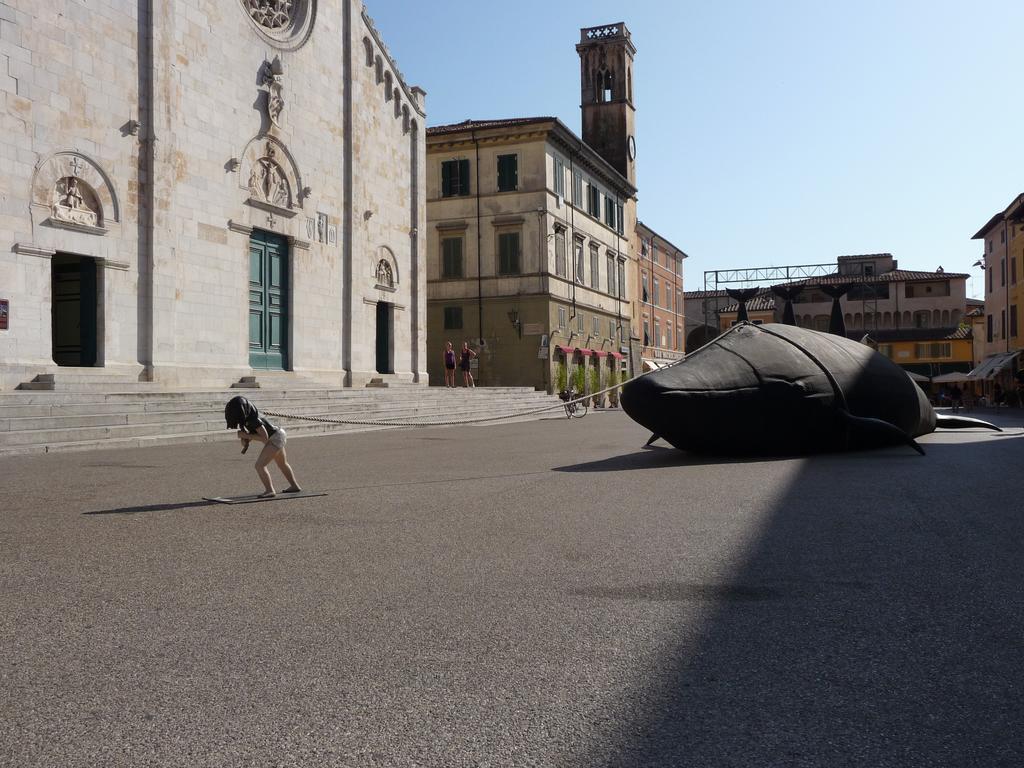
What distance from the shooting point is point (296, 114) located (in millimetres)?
25234

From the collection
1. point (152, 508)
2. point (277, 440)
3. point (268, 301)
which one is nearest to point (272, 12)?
point (268, 301)

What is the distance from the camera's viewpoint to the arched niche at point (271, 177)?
23.4 metres

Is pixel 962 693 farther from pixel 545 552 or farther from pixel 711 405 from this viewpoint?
pixel 711 405

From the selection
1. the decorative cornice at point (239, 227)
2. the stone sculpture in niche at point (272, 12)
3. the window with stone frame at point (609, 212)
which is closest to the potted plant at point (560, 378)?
the window with stone frame at point (609, 212)

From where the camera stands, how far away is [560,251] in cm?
4425

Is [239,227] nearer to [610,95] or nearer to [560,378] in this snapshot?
[560,378]

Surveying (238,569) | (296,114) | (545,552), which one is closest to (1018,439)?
(545,552)

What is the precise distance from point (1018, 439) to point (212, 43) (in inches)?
726

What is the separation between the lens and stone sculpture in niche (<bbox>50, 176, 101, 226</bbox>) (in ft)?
59.7

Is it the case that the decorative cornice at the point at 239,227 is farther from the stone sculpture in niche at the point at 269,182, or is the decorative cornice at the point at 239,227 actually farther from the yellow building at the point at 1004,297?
the yellow building at the point at 1004,297

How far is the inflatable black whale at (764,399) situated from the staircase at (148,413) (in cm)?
318

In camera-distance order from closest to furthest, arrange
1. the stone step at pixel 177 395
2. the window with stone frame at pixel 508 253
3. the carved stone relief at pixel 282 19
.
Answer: the stone step at pixel 177 395 < the carved stone relief at pixel 282 19 < the window with stone frame at pixel 508 253

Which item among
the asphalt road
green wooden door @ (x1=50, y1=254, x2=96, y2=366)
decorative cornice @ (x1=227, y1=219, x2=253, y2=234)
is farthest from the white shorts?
decorative cornice @ (x1=227, y1=219, x2=253, y2=234)

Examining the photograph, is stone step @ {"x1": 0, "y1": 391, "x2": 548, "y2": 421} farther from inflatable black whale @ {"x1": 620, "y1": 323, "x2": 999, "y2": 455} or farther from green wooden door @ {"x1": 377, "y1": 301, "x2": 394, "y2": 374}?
inflatable black whale @ {"x1": 620, "y1": 323, "x2": 999, "y2": 455}
